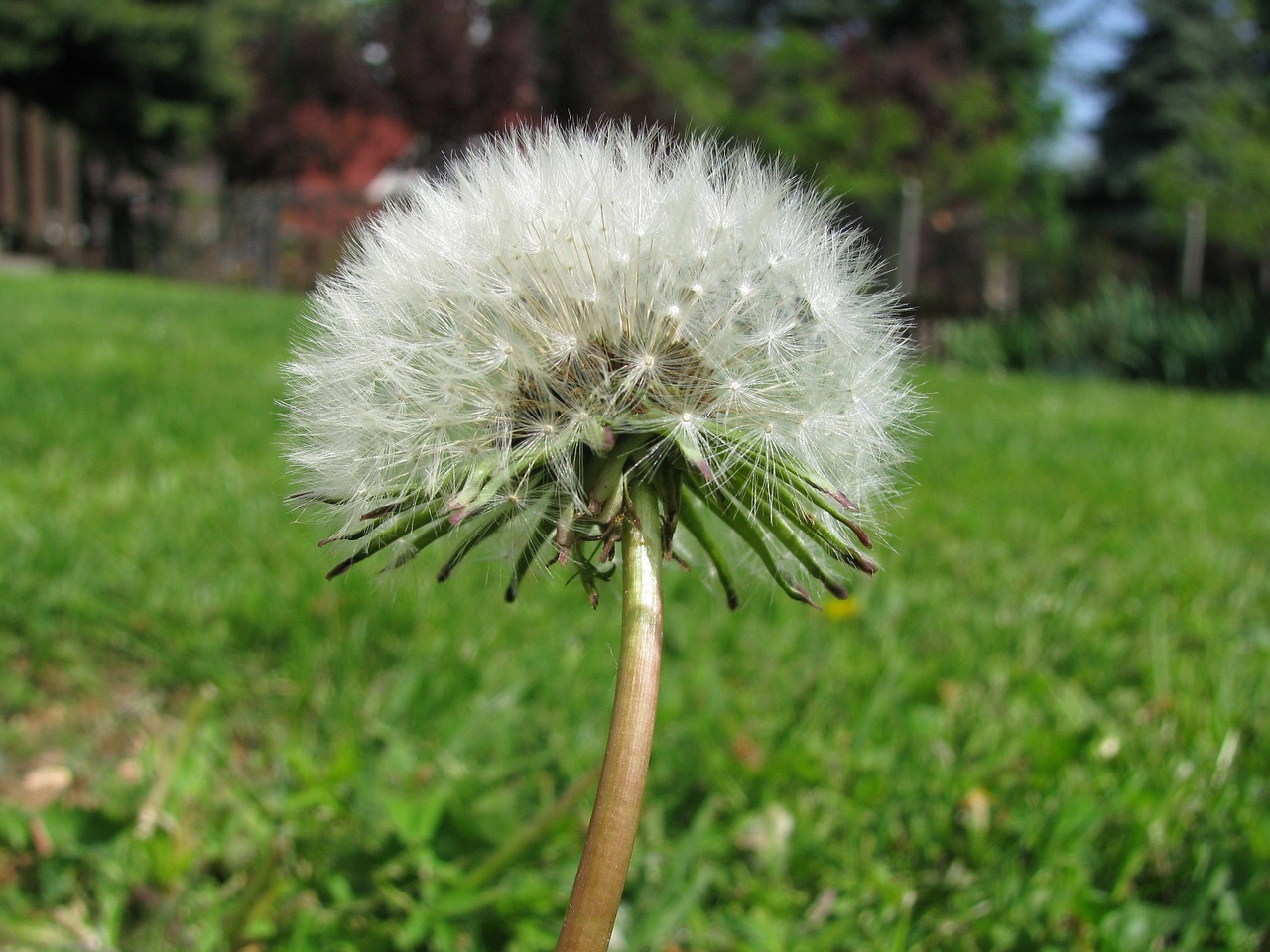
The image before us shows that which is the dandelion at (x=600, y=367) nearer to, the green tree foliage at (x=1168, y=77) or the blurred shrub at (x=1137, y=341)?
the blurred shrub at (x=1137, y=341)

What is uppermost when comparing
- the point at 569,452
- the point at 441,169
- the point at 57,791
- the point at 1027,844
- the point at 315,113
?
the point at 315,113

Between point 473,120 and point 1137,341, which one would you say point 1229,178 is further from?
point 473,120

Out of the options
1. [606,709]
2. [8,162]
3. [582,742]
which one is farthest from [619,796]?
[8,162]

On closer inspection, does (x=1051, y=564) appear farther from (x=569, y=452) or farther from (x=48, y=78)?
(x=48, y=78)

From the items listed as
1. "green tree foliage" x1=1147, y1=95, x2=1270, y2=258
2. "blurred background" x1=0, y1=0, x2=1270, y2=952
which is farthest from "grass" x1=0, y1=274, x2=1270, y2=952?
"green tree foliage" x1=1147, y1=95, x2=1270, y2=258

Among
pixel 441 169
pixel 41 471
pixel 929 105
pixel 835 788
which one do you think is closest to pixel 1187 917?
pixel 835 788

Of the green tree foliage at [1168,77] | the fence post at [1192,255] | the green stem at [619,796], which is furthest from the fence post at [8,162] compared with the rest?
the green tree foliage at [1168,77]

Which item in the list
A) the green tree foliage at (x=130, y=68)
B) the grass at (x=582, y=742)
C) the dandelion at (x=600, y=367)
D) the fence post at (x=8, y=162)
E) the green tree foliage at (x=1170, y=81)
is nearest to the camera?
the dandelion at (x=600, y=367)
